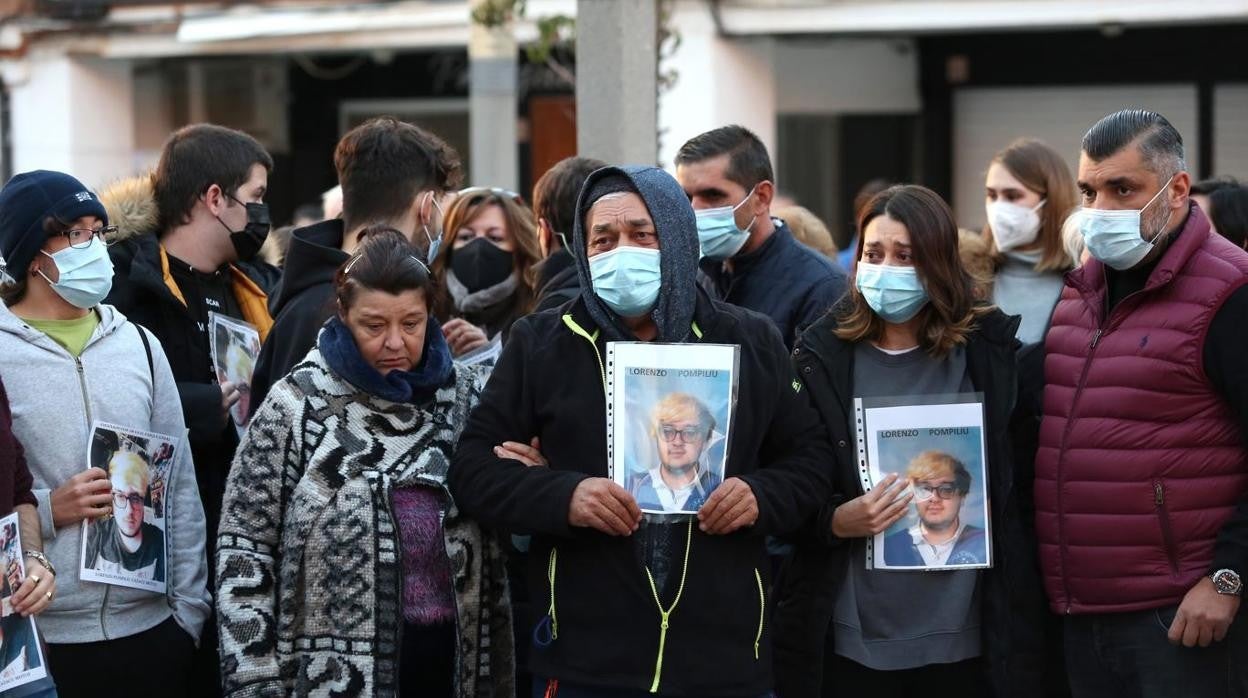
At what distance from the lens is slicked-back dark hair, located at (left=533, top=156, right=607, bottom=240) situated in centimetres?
519

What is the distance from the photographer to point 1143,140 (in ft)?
13.6

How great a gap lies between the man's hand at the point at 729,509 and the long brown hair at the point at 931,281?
2.38ft

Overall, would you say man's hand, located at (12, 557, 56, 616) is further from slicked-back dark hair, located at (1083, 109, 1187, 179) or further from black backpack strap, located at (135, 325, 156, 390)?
slicked-back dark hair, located at (1083, 109, 1187, 179)

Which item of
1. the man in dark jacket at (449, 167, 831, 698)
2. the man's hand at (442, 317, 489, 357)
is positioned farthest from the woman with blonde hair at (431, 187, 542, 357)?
the man in dark jacket at (449, 167, 831, 698)

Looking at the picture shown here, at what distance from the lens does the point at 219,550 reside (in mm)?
3871


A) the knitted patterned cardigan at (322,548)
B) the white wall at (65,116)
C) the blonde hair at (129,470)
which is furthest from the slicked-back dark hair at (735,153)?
the white wall at (65,116)

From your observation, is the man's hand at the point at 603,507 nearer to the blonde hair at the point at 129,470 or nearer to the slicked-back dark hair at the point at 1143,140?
the blonde hair at the point at 129,470

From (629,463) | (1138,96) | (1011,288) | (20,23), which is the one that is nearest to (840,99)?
(1138,96)

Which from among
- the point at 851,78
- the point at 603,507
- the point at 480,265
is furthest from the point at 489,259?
the point at 851,78

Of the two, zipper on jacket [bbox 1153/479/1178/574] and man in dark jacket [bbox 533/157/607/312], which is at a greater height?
man in dark jacket [bbox 533/157/607/312]

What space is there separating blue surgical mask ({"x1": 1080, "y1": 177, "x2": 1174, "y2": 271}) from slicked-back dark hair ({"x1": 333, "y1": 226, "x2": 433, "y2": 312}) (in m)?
1.64

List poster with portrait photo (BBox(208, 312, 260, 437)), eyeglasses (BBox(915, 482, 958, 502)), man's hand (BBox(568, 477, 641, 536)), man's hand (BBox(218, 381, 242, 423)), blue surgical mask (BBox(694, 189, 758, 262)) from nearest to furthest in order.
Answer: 1. man's hand (BBox(568, 477, 641, 536))
2. eyeglasses (BBox(915, 482, 958, 502))
3. man's hand (BBox(218, 381, 242, 423))
4. poster with portrait photo (BBox(208, 312, 260, 437))
5. blue surgical mask (BBox(694, 189, 758, 262))

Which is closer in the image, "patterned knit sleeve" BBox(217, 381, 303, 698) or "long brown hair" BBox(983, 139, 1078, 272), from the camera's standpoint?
"patterned knit sleeve" BBox(217, 381, 303, 698)

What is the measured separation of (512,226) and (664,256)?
198 cm
